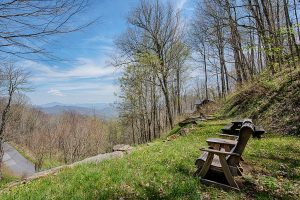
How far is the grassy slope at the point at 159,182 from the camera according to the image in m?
5.14

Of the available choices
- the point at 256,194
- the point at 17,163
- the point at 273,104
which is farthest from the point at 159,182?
the point at 17,163

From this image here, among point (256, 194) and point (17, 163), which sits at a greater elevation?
point (256, 194)

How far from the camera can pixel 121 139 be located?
64.9 metres

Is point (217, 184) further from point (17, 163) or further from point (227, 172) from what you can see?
point (17, 163)

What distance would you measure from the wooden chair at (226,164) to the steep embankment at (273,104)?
6285 mm

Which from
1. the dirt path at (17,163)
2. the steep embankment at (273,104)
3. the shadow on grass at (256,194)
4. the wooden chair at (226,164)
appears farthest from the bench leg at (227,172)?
the dirt path at (17,163)

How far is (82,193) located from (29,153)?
58315mm

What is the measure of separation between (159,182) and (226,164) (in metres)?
1.46

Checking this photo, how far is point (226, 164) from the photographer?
5.45 m

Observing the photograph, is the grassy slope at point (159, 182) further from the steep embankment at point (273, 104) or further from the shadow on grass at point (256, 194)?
the steep embankment at point (273, 104)

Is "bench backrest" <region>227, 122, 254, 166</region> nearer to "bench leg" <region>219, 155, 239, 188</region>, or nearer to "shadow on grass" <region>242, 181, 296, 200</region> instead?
"bench leg" <region>219, 155, 239, 188</region>

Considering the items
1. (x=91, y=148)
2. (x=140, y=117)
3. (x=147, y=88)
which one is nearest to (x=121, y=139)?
(x=91, y=148)

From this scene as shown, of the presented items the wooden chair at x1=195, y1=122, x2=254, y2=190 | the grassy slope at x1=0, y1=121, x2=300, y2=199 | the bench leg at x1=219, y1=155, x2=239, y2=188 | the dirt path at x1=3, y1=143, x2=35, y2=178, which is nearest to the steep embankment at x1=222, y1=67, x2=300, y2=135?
the grassy slope at x1=0, y1=121, x2=300, y2=199

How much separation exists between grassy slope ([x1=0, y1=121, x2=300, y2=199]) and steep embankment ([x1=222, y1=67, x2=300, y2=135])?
14.2 ft
